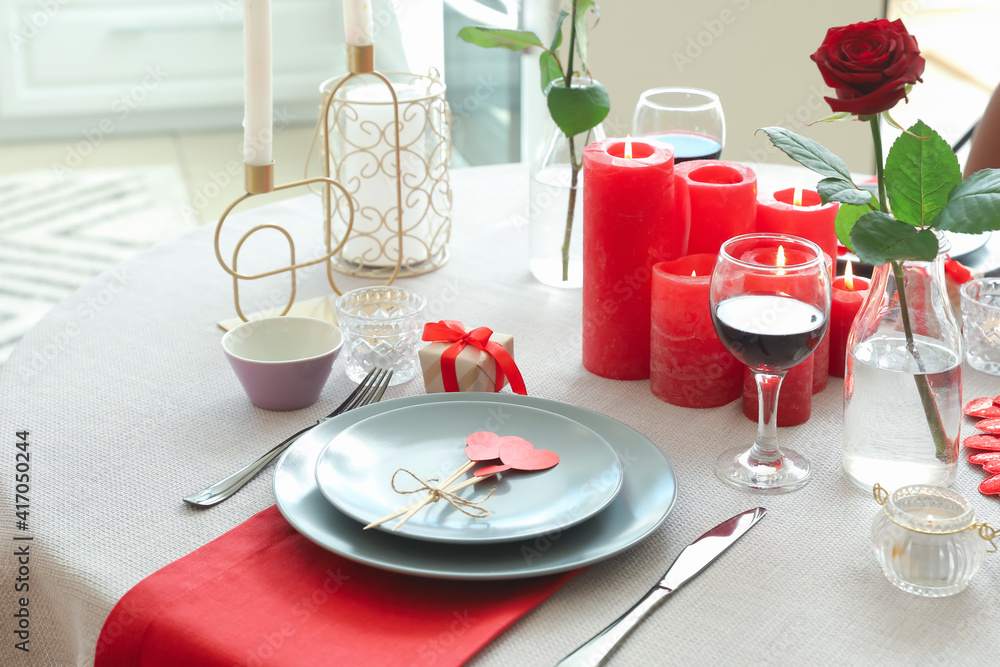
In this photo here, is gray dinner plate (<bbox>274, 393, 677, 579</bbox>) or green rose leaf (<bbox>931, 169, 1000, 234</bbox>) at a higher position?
green rose leaf (<bbox>931, 169, 1000, 234</bbox>)

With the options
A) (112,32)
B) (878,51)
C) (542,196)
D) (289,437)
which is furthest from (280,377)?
(112,32)

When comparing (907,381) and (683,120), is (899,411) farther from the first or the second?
(683,120)

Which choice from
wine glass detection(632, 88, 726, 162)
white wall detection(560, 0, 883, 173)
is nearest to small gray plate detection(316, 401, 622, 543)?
wine glass detection(632, 88, 726, 162)

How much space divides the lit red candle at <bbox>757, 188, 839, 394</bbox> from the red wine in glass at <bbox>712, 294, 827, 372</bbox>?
16cm

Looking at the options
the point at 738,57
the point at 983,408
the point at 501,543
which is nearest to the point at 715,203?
the point at 983,408

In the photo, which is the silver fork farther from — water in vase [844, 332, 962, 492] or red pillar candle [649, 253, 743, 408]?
water in vase [844, 332, 962, 492]

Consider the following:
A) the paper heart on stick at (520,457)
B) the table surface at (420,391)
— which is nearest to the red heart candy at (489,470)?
the paper heart on stick at (520,457)

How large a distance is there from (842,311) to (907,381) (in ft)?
0.64

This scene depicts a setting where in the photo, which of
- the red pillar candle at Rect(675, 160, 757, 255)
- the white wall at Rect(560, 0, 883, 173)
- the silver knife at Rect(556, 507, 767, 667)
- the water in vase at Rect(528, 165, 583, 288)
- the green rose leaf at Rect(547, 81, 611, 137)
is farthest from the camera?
the white wall at Rect(560, 0, 883, 173)

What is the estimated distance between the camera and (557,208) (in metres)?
1.12

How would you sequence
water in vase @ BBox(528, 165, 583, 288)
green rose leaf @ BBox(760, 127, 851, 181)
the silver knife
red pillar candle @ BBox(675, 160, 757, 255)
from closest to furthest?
the silver knife < green rose leaf @ BBox(760, 127, 851, 181) < red pillar candle @ BBox(675, 160, 757, 255) < water in vase @ BBox(528, 165, 583, 288)

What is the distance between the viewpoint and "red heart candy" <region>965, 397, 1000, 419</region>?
84cm

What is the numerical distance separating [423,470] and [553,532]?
0.44ft

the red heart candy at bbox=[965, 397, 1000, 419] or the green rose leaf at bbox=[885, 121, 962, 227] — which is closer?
the green rose leaf at bbox=[885, 121, 962, 227]
